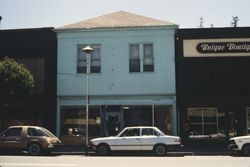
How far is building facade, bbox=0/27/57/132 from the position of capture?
26703 millimetres

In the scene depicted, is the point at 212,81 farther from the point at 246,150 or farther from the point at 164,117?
the point at 246,150

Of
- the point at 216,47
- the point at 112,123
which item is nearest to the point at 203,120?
the point at 216,47

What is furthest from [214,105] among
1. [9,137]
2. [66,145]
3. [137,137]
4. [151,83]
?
Result: [9,137]

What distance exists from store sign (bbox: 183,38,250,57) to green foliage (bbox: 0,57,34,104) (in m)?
10.1

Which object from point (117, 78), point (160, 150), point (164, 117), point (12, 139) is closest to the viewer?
point (160, 150)

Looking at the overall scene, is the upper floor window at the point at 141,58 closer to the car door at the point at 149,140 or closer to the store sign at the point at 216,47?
the store sign at the point at 216,47

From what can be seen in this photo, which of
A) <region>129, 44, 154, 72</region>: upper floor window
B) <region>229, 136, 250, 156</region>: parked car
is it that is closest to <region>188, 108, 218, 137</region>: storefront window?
<region>129, 44, 154, 72</region>: upper floor window

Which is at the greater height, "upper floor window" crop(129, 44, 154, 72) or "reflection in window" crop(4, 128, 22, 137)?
"upper floor window" crop(129, 44, 154, 72)

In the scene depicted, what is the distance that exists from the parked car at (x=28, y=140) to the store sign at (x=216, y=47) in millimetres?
10594

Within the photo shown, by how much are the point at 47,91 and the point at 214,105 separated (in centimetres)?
1086

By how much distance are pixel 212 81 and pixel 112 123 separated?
6941mm

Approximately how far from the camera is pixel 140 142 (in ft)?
65.5

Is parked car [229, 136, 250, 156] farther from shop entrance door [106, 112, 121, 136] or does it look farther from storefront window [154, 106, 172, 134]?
shop entrance door [106, 112, 121, 136]

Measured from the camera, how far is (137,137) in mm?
20031
